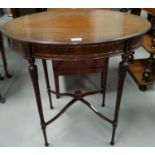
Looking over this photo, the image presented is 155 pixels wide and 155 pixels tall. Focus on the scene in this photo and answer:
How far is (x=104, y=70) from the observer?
5.53 ft

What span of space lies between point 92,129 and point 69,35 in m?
0.80

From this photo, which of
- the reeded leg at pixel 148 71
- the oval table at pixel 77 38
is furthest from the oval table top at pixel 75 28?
the reeded leg at pixel 148 71

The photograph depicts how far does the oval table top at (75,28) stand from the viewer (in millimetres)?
908

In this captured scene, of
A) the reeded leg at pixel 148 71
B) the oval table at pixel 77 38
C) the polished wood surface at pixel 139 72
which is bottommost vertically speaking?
the polished wood surface at pixel 139 72

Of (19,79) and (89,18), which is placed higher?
(89,18)

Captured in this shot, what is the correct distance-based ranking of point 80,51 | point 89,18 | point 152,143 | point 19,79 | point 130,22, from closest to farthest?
point 80,51 → point 130,22 → point 89,18 → point 152,143 → point 19,79

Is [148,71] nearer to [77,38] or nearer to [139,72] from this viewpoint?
[139,72]

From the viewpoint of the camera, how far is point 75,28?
105cm

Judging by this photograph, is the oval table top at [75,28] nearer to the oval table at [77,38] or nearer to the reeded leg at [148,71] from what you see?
the oval table at [77,38]

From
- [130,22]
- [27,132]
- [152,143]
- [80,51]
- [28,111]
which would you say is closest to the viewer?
[80,51]

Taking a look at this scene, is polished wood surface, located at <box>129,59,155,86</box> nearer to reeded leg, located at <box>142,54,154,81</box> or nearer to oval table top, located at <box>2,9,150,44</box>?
reeded leg, located at <box>142,54,154,81</box>

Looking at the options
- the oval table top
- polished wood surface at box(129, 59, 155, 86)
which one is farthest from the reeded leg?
the oval table top

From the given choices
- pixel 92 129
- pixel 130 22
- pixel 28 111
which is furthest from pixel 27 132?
pixel 130 22

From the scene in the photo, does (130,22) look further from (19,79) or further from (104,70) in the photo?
(19,79)
